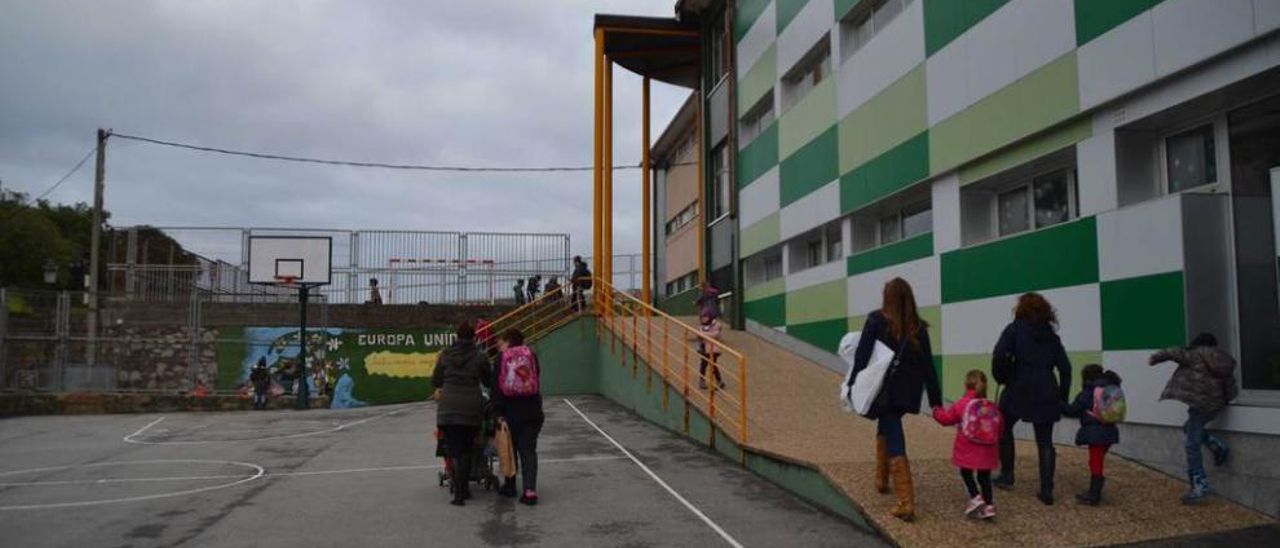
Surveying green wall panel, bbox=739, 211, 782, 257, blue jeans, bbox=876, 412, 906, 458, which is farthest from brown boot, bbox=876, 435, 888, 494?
green wall panel, bbox=739, 211, 782, 257

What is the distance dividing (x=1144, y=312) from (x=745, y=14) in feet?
43.6

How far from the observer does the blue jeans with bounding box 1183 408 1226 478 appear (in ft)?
22.4

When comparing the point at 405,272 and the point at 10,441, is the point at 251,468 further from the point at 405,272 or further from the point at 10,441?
the point at 405,272

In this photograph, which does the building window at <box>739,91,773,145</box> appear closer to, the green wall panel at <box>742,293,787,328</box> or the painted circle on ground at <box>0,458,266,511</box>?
the green wall panel at <box>742,293,787,328</box>

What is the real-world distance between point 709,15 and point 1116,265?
615 inches

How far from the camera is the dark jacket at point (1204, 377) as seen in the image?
6.83m

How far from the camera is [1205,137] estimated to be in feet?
26.3

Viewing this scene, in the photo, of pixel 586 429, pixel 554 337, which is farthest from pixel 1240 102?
pixel 554 337

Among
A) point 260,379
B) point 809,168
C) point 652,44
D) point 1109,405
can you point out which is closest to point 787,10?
point 809,168

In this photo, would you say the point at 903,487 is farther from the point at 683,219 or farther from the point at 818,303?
the point at 683,219

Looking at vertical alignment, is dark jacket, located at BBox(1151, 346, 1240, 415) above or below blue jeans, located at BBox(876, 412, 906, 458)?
above

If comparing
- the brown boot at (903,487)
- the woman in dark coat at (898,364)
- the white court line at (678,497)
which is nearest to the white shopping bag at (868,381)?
the woman in dark coat at (898,364)

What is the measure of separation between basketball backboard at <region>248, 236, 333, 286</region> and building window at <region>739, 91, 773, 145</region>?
484 inches

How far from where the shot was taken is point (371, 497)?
852cm
